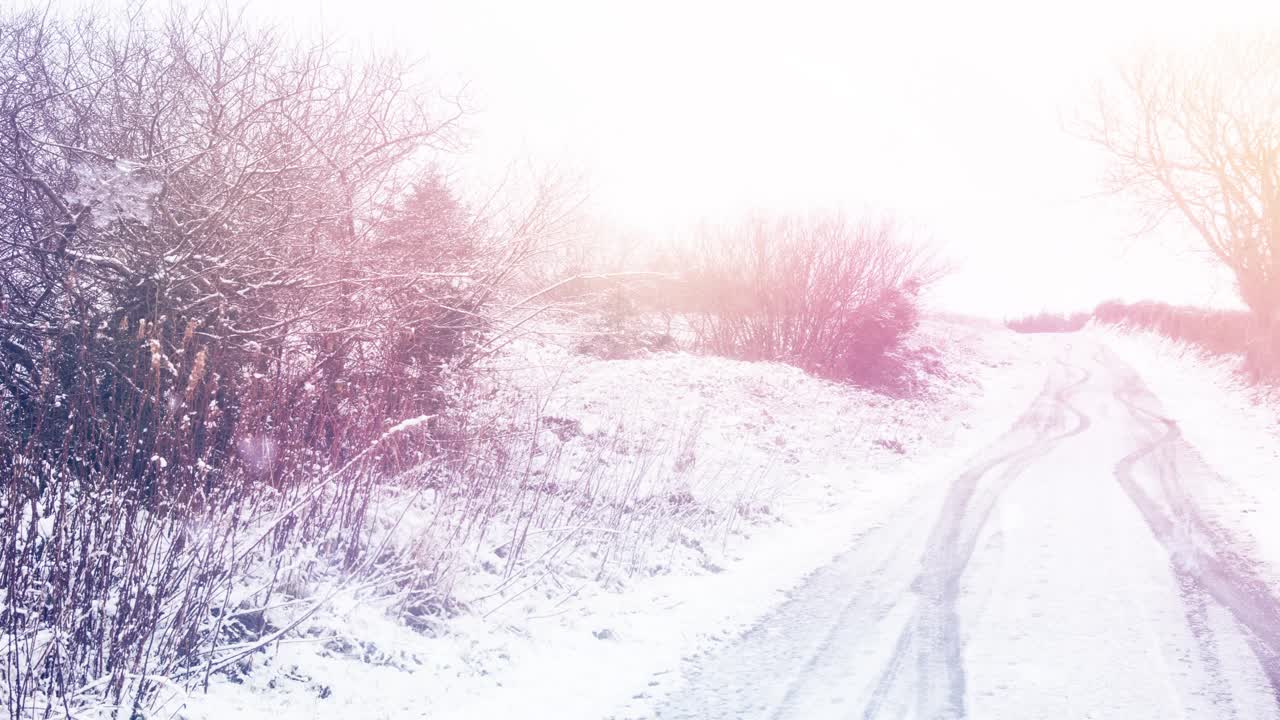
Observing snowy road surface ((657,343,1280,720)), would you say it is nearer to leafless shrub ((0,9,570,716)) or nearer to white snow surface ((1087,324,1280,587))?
white snow surface ((1087,324,1280,587))

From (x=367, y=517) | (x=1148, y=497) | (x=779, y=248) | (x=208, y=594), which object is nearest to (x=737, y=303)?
(x=779, y=248)

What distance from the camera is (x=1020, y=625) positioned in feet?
16.3

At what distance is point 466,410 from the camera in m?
8.43

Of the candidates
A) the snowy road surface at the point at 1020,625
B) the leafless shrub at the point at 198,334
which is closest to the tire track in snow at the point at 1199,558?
the snowy road surface at the point at 1020,625

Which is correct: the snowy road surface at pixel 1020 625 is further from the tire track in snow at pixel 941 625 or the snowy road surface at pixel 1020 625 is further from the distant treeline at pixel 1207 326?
the distant treeline at pixel 1207 326

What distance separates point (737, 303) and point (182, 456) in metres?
18.3

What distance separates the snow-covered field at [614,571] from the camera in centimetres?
404

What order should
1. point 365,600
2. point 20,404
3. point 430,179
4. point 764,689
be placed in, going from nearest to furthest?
point 764,689 < point 365,600 < point 20,404 < point 430,179

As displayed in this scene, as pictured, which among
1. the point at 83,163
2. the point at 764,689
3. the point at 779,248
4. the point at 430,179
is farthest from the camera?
the point at 779,248

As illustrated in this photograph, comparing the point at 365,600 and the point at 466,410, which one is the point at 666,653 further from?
the point at 466,410

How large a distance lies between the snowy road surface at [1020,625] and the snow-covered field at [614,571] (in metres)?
0.44

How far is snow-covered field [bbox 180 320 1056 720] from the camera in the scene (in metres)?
4.04

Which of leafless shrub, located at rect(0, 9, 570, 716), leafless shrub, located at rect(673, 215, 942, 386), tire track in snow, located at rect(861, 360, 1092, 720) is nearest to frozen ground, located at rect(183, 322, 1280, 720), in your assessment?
tire track in snow, located at rect(861, 360, 1092, 720)

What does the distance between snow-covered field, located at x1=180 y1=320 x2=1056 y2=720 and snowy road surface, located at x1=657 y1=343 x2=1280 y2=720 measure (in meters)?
0.44
